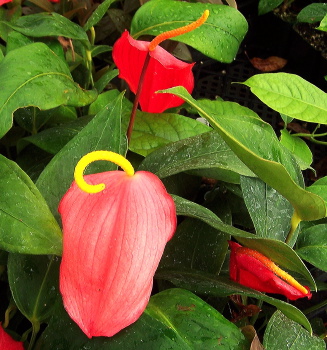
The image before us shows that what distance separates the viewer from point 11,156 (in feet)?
2.22

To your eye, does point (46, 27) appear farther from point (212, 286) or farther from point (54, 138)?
point (212, 286)

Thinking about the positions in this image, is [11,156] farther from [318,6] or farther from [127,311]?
[318,6]

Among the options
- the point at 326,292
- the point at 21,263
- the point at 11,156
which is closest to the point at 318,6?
the point at 326,292

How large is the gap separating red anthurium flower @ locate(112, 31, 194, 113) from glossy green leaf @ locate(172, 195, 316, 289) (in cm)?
18

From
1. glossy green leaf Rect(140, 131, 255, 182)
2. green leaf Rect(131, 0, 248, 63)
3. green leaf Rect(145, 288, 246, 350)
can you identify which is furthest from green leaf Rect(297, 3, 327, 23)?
green leaf Rect(145, 288, 246, 350)

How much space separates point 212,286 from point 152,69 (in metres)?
0.26

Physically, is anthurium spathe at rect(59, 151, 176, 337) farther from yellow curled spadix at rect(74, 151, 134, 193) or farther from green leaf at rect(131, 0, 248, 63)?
green leaf at rect(131, 0, 248, 63)

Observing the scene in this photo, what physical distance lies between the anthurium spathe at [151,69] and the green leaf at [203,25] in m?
0.08

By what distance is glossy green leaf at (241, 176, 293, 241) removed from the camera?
1.54ft

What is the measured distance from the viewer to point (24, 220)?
38 centimetres

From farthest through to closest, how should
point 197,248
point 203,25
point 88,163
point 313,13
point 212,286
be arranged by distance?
point 313,13, point 203,25, point 197,248, point 212,286, point 88,163

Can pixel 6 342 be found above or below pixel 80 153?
below

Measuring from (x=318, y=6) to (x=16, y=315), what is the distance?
0.80 m

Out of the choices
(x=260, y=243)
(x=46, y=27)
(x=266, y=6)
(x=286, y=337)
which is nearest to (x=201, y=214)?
(x=260, y=243)
